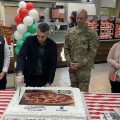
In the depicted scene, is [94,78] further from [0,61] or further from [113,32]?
[0,61]

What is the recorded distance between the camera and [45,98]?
168cm

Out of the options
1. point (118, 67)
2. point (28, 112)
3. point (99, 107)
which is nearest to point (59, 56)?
point (118, 67)

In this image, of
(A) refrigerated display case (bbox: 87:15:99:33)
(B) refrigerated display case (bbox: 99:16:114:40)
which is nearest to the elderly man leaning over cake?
(A) refrigerated display case (bbox: 87:15:99:33)

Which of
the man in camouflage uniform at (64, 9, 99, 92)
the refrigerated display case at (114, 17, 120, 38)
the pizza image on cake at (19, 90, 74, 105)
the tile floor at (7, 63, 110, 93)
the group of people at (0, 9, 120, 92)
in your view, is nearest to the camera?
the pizza image on cake at (19, 90, 74, 105)

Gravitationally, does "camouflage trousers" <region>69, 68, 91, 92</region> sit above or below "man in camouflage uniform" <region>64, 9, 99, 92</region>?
below

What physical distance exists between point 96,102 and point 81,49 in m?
1.39

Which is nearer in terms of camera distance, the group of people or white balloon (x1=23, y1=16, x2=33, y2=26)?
the group of people

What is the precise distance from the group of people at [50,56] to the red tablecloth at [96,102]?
8.1 inches

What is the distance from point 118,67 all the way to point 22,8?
2447 millimetres

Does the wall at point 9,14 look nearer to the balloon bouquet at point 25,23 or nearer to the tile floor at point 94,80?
the tile floor at point 94,80

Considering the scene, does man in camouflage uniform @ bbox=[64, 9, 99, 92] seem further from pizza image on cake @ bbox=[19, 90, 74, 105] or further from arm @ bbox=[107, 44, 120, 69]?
pizza image on cake @ bbox=[19, 90, 74, 105]

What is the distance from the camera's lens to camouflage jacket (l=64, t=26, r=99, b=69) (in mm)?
3229

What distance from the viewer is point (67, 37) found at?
332 centimetres

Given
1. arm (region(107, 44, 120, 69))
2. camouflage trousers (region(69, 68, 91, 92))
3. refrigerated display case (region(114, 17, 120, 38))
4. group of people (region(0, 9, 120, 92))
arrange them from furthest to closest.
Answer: refrigerated display case (region(114, 17, 120, 38)), camouflage trousers (region(69, 68, 91, 92)), arm (region(107, 44, 120, 69)), group of people (region(0, 9, 120, 92))
